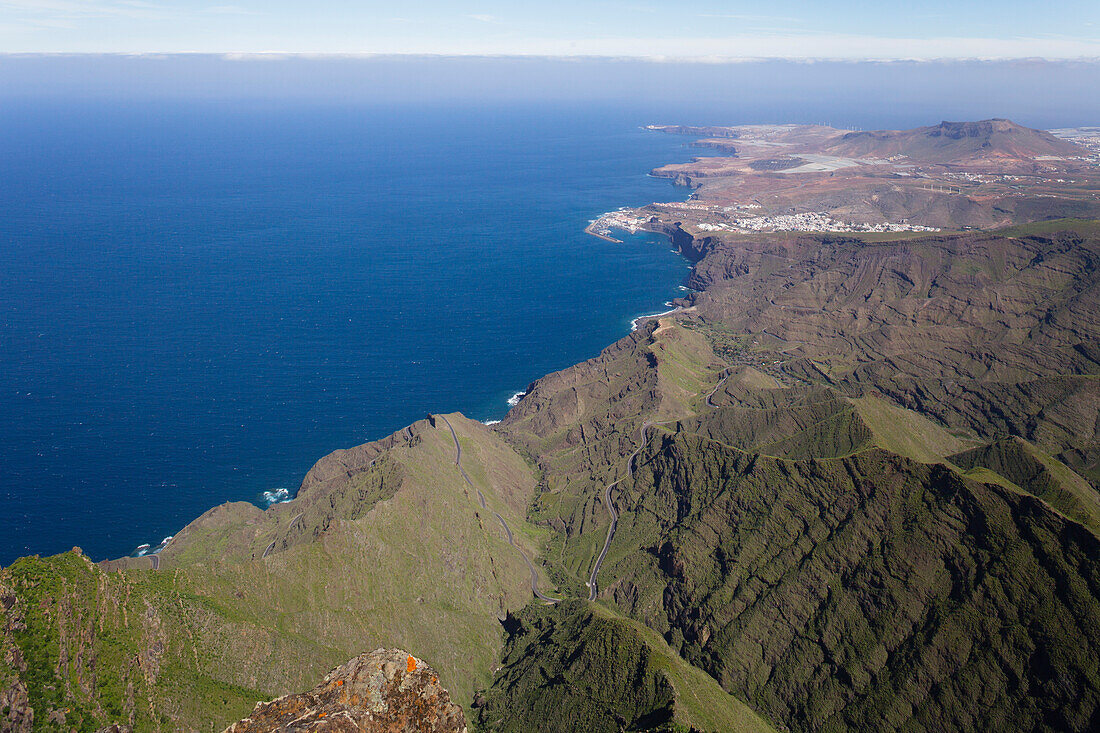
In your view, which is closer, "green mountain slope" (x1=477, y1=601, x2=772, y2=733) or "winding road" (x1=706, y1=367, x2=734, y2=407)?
"green mountain slope" (x1=477, y1=601, x2=772, y2=733)

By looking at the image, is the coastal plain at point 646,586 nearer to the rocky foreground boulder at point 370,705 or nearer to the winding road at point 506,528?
the winding road at point 506,528

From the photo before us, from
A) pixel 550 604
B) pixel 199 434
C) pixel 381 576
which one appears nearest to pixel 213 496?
pixel 199 434

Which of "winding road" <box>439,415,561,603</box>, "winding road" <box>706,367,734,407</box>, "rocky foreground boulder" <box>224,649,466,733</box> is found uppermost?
"rocky foreground boulder" <box>224,649,466,733</box>

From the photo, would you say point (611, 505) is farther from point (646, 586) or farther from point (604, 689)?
point (604, 689)


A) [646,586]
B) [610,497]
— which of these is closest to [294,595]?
[646,586]

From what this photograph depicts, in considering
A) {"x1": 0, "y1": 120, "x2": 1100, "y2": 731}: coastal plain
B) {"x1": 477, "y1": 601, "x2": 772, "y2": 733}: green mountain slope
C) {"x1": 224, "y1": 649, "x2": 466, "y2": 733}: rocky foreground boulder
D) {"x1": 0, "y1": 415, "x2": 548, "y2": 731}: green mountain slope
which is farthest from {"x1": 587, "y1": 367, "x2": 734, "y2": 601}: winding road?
{"x1": 224, "y1": 649, "x2": 466, "y2": 733}: rocky foreground boulder

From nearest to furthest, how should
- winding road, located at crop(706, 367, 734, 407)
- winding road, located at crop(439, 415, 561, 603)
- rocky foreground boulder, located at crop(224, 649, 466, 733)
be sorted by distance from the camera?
rocky foreground boulder, located at crop(224, 649, 466, 733) → winding road, located at crop(439, 415, 561, 603) → winding road, located at crop(706, 367, 734, 407)

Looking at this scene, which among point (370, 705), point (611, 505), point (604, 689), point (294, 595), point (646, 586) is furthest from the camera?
point (611, 505)

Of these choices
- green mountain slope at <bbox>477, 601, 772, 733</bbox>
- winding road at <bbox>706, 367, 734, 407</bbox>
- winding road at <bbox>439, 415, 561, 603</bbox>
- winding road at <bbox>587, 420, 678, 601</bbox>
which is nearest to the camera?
green mountain slope at <bbox>477, 601, 772, 733</bbox>

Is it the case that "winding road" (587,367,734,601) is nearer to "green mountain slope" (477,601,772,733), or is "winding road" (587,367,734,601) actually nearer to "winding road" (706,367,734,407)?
"winding road" (706,367,734,407)
